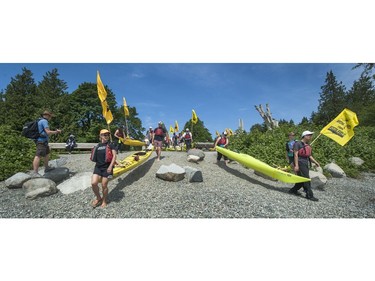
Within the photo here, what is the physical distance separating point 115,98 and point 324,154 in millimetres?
27365

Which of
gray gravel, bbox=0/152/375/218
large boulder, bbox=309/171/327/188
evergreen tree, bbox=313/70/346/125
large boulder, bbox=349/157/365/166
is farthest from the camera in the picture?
evergreen tree, bbox=313/70/346/125

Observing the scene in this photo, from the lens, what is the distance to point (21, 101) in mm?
22172

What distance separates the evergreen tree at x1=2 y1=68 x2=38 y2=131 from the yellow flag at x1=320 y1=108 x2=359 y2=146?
78.0 feet

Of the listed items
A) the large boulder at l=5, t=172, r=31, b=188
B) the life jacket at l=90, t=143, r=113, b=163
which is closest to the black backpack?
the large boulder at l=5, t=172, r=31, b=188

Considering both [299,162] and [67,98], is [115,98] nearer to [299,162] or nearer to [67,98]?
[67,98]

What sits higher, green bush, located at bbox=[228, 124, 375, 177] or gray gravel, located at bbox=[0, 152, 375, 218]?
green bush, located at bbox=[228, 124, 375, 177]

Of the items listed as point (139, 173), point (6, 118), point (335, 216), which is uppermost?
point (6, 118)

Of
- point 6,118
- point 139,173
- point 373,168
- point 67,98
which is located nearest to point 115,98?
point 67,98

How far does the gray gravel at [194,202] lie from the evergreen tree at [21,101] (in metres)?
19.3

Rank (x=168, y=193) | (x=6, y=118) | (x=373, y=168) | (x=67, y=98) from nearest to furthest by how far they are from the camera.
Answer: (x=168, y=193) → (x=373, y=168) → (x=6, y=118) → (x=67, y=98)

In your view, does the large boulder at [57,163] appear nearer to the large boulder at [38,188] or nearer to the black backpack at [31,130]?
→ the black backpack at [31,130]

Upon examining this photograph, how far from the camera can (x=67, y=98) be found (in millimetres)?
24594

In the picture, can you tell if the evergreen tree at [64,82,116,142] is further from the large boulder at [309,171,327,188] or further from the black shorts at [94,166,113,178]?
the large boulder at [309,171,327,188]

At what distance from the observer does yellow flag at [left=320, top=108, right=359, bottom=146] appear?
5.30m
